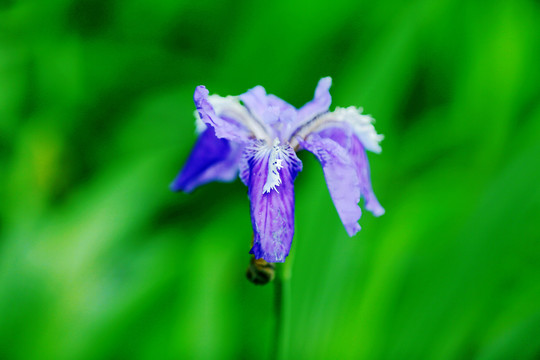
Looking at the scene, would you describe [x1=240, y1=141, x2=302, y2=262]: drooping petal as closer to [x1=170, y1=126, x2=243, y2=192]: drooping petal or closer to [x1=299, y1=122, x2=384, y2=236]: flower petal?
[x1=299, y1=122, x2=384, y2=236]: flower petal

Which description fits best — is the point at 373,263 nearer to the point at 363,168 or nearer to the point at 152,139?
the point at 363,168

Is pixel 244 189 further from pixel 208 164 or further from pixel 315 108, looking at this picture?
pixel 315 108

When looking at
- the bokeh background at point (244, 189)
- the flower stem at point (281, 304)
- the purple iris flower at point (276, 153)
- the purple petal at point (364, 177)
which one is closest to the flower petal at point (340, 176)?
the purple iris flower at point (276, 153)

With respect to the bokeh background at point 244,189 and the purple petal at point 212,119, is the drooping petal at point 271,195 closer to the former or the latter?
the purple petal at point 212,119

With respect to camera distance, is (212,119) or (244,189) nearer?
(212,119)

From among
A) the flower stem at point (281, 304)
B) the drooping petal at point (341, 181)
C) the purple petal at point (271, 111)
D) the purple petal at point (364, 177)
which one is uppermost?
the purple petal at point (271, 111)

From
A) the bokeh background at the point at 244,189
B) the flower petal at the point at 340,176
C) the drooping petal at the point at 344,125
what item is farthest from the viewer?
the bokeh background at the point at 244,189

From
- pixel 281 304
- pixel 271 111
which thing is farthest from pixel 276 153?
pixel 281 304
